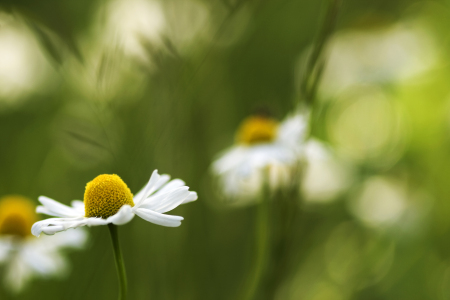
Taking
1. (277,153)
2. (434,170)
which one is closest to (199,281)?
(277,153)

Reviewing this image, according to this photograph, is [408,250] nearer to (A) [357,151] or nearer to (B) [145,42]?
(A) [357,151]

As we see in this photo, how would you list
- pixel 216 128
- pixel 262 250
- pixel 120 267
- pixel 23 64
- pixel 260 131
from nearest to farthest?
pixel 120 267
pixel 262 250
pixel 260 131
pixel 216 128
pixel 23 64

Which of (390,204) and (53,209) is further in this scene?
(390,204)

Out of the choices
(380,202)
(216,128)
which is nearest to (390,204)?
(380,202)

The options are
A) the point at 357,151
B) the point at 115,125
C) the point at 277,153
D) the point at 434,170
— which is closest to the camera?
the point at 115,125

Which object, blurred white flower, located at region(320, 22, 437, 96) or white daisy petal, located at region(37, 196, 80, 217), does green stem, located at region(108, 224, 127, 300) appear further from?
blurred white flower, located at region(320, 22, 437, 96)

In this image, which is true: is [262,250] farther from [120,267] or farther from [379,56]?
[379,56]

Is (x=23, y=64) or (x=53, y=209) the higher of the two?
(x=23, y=64)
